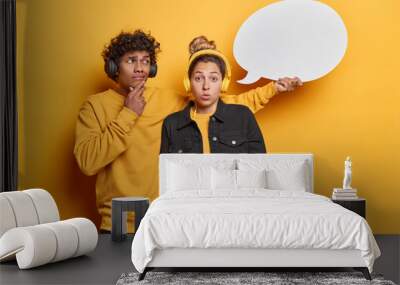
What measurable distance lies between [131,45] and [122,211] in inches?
75.8

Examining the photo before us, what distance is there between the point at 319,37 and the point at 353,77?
583mm

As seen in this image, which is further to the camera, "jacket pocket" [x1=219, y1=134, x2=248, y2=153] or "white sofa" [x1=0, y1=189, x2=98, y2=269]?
"jacket pocket" [x1=219, y1=134, x2=248, y2=153]

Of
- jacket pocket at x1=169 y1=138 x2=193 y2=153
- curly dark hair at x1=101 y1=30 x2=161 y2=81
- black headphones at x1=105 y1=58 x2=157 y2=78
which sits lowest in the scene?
jacket pocket at x1=169 y1=138 x2=193 y2=153

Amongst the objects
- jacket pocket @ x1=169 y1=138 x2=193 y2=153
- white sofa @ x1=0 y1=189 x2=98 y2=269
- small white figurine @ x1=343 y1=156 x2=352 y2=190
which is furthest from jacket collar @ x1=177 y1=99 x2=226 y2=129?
white sofa @ x1=0 y1=189 x2=98 y2=269

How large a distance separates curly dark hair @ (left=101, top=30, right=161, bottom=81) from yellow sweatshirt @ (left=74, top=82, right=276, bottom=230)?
0.38 m

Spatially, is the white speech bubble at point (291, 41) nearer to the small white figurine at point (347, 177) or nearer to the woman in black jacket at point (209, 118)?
the woman in black jacket at point (209, 118)

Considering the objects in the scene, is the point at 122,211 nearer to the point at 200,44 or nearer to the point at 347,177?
the point at 200,44

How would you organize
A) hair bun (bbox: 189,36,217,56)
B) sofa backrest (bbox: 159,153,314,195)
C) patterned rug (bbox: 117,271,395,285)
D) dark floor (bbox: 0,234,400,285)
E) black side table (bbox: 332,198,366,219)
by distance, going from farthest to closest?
hair bun (bbox: 189,36,217,56) < sofa backrest (bbox: 159,153,314,195) < black side table (bbox: 332,198,366,219) < dark floor (bbox: 0,234,400,285) < patterned rug (bbox: 117,271,395,285)

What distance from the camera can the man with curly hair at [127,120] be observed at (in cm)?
714

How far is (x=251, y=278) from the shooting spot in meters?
4.80

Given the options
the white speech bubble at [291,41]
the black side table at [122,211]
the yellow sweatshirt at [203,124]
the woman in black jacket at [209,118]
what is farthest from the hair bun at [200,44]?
the black side table at [122,211]

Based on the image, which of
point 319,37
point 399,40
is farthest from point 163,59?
point 399,40

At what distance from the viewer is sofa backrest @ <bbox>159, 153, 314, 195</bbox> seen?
6875 mm

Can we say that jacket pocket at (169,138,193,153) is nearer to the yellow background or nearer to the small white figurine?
the yellow background
